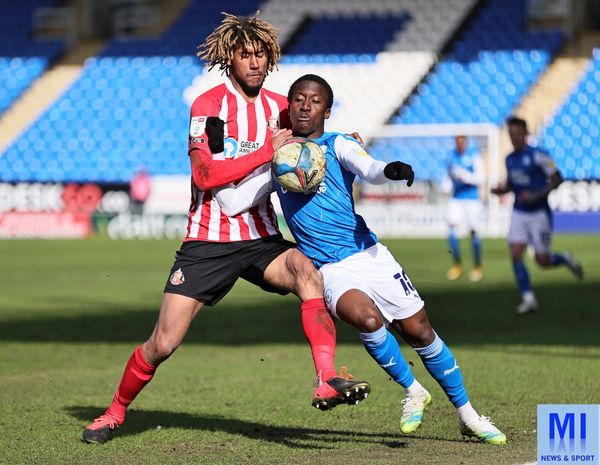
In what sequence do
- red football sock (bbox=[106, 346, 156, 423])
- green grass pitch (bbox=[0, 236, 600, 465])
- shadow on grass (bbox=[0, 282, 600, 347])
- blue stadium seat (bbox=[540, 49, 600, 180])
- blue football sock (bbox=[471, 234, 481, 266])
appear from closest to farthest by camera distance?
green grass pitch (bbox=[0, 236, 600, 465]) → red football sock (bbox=[106, 346, 156, 423]) → shadow on grass (bbox=[0, 282, 600, 347]) → blue football sock (bbox=[471, 234, 481, 266]) → blue stadium seat (bbox=[540, 49, 600, 180])

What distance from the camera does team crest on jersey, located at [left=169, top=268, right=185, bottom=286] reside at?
6.77m

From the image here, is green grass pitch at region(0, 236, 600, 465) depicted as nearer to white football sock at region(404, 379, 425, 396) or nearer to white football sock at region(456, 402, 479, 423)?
white football sock at region(456, 402, 479, 423)

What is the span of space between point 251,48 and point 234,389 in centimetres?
318

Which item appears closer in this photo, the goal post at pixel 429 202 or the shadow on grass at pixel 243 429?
the shadow on grass at pixel 243 429

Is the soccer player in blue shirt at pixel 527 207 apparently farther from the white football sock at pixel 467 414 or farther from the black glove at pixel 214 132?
the black glove at pixel 214 132

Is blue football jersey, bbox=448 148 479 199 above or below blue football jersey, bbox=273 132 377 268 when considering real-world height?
below

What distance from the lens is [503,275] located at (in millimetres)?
19359

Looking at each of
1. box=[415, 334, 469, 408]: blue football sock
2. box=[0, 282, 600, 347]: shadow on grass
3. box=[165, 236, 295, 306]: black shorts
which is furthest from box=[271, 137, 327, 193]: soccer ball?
box=[0, 282, 600, 347]: shadow on grass

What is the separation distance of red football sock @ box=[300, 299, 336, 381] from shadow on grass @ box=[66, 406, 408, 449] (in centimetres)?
62

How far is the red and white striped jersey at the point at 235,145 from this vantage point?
22.2 ft

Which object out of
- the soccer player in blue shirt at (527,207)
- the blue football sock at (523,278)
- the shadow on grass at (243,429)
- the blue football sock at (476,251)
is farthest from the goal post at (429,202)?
the shadow on grass at (243,429)

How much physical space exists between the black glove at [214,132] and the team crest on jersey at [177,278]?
734 millimetres

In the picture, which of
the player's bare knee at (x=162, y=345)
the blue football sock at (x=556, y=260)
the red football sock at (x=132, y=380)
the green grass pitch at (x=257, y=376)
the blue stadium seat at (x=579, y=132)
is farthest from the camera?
Answer: the blue stadium seat at (x=579, y=132)

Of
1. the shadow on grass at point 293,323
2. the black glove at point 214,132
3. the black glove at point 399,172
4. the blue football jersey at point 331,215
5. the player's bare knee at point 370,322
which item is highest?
the black glove at point 214,132
